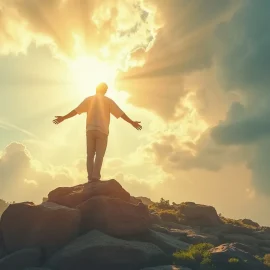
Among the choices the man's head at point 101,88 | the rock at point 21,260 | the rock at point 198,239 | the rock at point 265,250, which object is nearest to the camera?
the rock at point 21,260

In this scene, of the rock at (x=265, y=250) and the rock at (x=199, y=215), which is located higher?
the rock at (x=199, y=215)

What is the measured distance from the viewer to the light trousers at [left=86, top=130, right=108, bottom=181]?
17797mm

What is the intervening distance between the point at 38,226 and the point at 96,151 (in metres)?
4.74

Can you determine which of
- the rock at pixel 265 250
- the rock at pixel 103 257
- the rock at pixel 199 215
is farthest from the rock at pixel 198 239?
the rock at pixel 199 215

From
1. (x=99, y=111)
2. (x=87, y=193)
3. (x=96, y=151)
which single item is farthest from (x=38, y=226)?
(x=99, y=111)

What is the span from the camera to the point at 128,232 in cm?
1535

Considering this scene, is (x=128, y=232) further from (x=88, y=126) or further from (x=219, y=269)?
(x=88, y=126)

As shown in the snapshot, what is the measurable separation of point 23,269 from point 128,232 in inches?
165

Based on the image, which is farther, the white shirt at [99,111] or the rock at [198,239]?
the white shirt at [99,111]

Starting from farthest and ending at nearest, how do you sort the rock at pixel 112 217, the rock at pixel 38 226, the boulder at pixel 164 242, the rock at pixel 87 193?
1. the rock at pixel 87 193
2. the rock at pixel 112 217
3. the boulder at pixel 164 242
4. the rock at pixel 38 226

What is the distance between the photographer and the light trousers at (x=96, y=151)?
17.8 m

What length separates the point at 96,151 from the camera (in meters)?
18.0

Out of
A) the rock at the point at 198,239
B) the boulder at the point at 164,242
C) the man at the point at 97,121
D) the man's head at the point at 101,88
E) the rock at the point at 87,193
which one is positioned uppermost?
the man's head at the point at 101,88

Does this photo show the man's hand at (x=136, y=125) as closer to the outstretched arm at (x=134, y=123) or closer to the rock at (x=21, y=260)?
the outstretched arm at (x=134, y=123)
